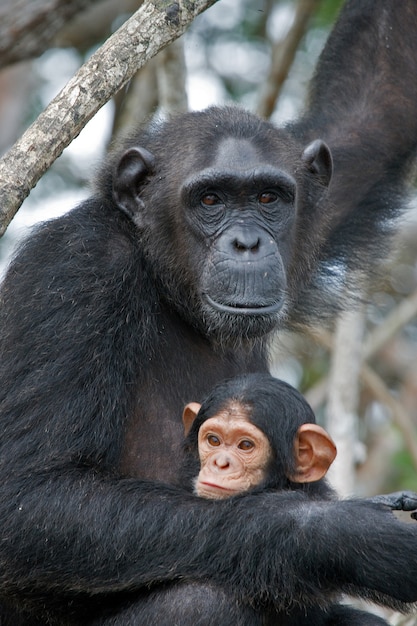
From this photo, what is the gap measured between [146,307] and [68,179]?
30.5 feet

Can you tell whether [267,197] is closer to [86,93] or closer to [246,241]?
[246,241]

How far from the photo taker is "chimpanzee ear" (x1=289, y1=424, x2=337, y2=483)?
25.8 ft

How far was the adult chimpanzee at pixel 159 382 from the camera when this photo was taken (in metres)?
7.25

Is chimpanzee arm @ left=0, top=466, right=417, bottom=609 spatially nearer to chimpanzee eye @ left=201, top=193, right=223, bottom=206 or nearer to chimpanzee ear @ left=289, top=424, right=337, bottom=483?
chimpanzee ear @ left=289, top=424, right=337, bottom=483

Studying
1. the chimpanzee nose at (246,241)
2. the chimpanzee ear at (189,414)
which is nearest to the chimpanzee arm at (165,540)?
the chimpanzee ear at (189,414)

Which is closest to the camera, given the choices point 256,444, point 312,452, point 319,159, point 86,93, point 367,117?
point 86,93

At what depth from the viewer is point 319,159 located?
8.93 m

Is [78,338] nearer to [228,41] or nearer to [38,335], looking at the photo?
[38,335]

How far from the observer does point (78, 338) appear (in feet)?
25.1

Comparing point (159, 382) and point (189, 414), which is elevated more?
point (159, 382)

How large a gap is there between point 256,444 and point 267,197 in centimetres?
181

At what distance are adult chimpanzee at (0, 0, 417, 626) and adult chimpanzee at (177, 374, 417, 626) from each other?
0.26m

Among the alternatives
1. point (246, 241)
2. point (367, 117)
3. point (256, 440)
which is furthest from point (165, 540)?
point (367, 117)

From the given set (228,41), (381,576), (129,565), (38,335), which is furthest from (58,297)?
(228,41)
